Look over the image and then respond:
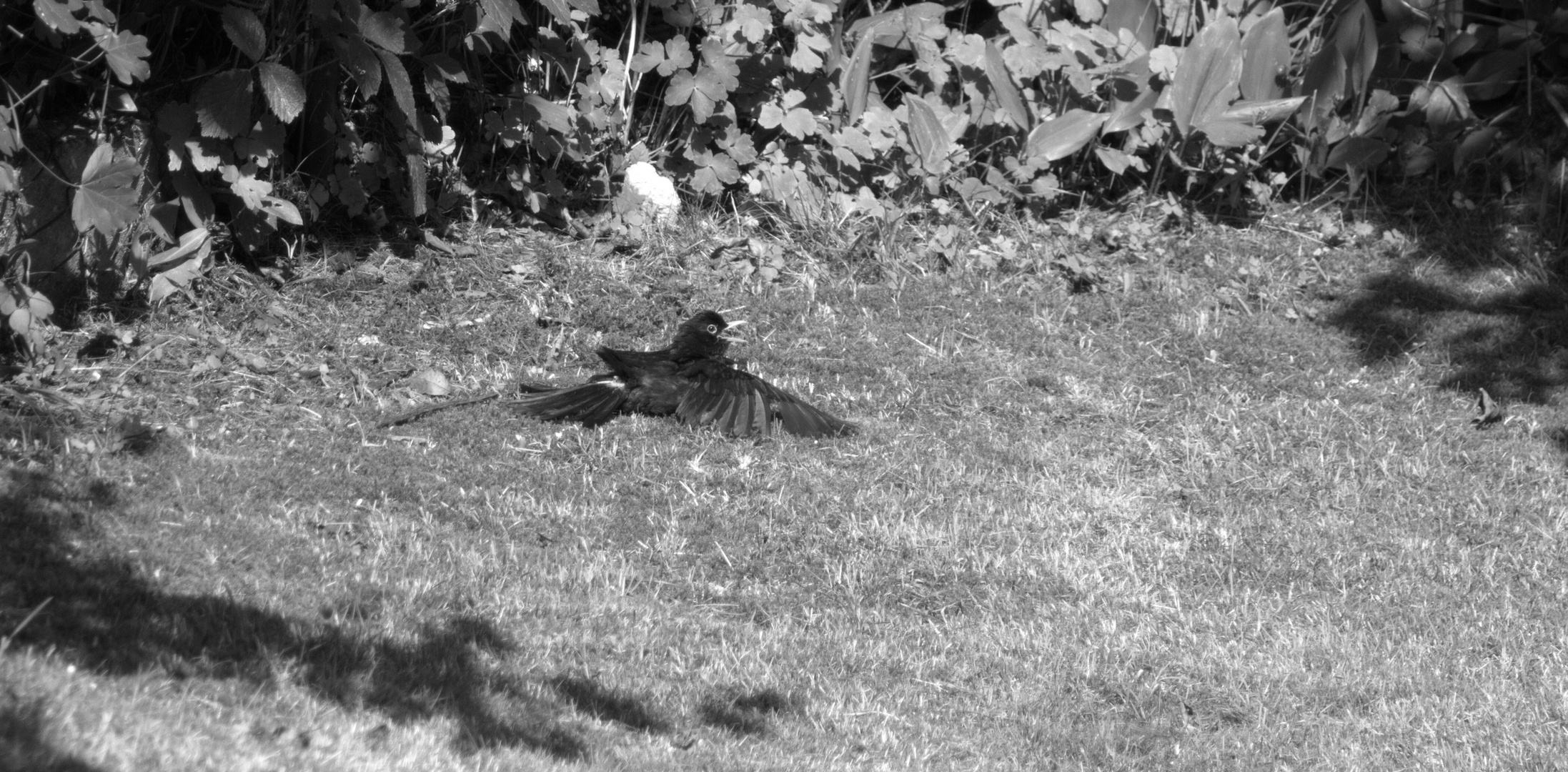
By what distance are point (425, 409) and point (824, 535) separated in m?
2.06

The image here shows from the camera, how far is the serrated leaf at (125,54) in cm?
579

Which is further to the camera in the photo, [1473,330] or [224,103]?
[1473,330]

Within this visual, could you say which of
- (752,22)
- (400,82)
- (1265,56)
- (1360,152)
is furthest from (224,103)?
(1360,152)

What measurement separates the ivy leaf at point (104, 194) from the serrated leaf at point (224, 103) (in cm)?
62

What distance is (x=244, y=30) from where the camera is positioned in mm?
6340

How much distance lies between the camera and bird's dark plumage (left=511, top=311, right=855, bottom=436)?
644 cm

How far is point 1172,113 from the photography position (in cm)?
865

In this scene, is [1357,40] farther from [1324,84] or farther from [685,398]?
[685,398]

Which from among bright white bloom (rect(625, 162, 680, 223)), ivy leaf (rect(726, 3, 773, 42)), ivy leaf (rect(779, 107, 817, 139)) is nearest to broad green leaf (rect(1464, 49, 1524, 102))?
ivy leaf (rect(779, 107, 817, 139))

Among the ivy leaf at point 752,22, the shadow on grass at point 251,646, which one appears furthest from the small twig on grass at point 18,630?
the ivy leaf at point 752,22

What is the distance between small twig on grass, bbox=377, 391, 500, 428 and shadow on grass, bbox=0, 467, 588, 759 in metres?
1.85

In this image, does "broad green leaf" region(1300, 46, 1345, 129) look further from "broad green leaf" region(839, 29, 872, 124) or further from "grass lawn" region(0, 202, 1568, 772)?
"broad green leaf" region(839, 29, 872, 124)

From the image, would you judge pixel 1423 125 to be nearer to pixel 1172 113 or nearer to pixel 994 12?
pixel 1172 113

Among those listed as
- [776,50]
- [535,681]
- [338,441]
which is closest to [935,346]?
[776,50]
